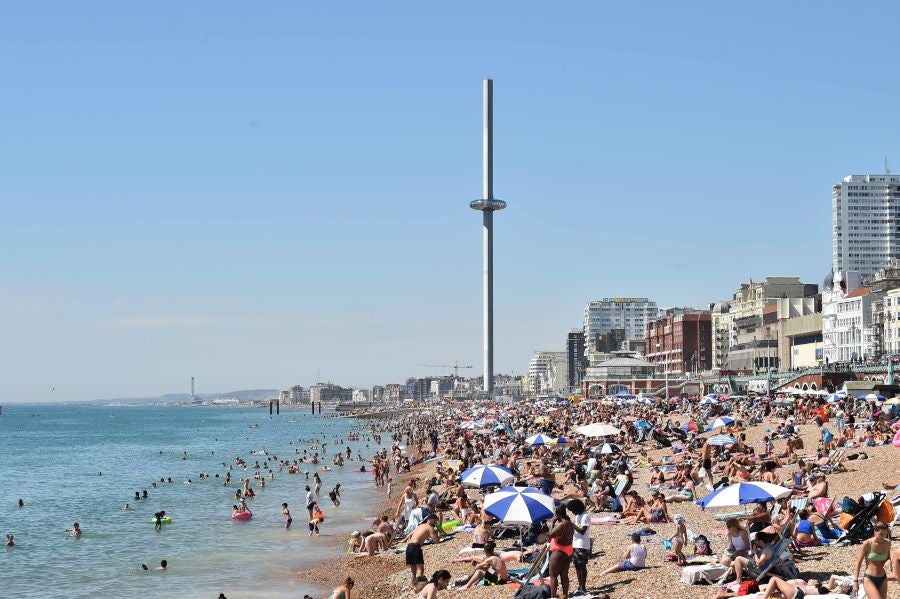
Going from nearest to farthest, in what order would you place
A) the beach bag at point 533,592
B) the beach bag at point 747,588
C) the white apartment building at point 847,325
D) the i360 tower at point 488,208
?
the beach bag at point 747,588 → the beach bag at point 533,592 → the white apartment building at point 847,325 → the i360 tower at point 488,208

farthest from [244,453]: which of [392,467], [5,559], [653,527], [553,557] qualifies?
[553,557]

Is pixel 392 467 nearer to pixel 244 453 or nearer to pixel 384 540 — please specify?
pixel 244 453

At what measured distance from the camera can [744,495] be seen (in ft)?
54.0

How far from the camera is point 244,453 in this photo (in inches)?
3329

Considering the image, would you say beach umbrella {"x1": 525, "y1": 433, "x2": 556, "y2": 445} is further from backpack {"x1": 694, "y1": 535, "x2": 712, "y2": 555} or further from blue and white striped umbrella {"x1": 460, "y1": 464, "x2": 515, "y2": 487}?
backpack {"x1": 694, "y1": 535, "x2": 712, "y2": 555}

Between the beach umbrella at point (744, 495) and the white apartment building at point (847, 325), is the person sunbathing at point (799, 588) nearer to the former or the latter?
the beach umbrella at point (744, 495)

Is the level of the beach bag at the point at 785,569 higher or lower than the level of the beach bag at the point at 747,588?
higher

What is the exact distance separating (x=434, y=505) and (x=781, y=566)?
1452 cm

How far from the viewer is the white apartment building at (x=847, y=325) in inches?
3376

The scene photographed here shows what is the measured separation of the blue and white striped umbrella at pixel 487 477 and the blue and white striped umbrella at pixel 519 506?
196 inches

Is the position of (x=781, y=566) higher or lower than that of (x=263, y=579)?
higher

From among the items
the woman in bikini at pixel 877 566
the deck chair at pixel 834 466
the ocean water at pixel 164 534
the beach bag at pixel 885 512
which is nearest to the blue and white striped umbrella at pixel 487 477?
the ocean water at pixel 164 534

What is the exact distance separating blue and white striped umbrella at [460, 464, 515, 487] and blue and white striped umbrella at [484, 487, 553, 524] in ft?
16.3

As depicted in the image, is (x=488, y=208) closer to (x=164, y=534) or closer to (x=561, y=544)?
(x=164, y=534)
